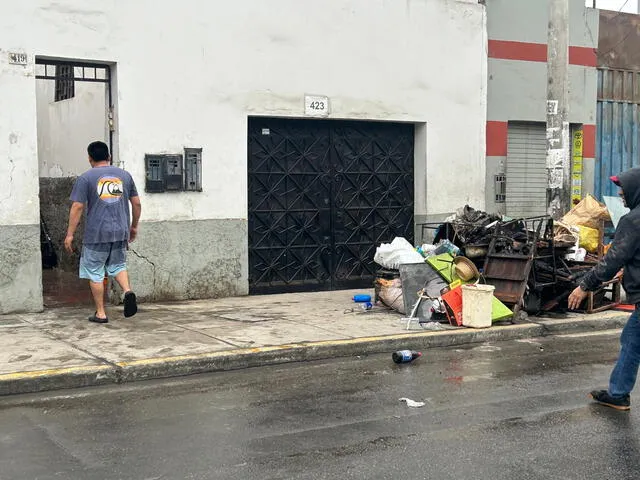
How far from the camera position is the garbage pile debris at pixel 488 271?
9.66 metres

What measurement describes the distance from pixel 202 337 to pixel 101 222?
180cm

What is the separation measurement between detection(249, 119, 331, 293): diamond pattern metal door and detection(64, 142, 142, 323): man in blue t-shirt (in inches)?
117

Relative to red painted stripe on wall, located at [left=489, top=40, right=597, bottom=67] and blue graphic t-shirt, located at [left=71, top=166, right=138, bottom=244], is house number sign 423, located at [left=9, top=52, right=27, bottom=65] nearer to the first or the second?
blue graphic t-shirt, located at [left=71, top=166, right=138, bottom=244]

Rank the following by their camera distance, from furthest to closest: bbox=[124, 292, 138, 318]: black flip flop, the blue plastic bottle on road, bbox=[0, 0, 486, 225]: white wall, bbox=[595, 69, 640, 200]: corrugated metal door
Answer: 1. bbox=[595, 69, 640, 200]: corrugated metal door
2. the blue plastic bottle on road
3. bbox=[0, 0, 486, 225]: white wall
4. bbox=[124, 292, 138, 318]: black flip flop

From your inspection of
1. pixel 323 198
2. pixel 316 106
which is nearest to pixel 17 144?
pixel 316 106

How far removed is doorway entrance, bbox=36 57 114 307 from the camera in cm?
1223

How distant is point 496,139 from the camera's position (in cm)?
1435

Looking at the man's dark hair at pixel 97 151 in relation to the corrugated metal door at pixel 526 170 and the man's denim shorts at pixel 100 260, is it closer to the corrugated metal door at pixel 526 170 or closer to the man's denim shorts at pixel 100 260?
the man's denim shorts at pixel 100 260

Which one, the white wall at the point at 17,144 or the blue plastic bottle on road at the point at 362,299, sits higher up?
the white wall at the point at 17,144

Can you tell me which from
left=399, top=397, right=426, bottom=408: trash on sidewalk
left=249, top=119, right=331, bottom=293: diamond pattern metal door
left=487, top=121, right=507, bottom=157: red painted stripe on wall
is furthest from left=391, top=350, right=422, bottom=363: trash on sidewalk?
left=487, top=121, right=507, bottom=157: red painted stripe on wall

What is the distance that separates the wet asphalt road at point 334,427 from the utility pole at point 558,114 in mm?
4170

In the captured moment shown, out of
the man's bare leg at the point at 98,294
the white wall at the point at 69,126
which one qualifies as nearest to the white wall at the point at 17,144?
the white wall at the point at 69,126

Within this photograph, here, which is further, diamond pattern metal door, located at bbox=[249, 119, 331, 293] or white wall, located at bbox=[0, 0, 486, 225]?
diamond pattern metal door, located at bbox=[249, 119, 331, 293]

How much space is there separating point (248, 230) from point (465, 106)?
4450 mm
